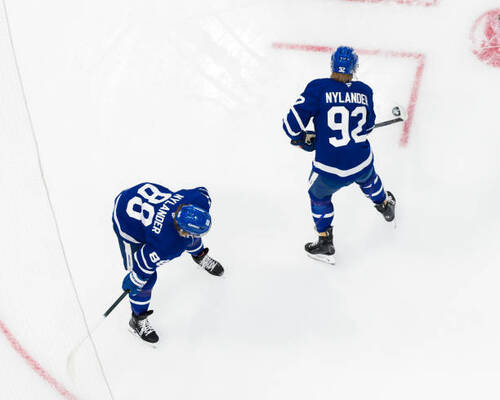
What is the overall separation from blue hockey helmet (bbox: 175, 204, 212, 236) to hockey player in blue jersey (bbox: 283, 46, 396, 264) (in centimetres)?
66

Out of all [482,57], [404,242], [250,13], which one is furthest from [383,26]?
[404,242]

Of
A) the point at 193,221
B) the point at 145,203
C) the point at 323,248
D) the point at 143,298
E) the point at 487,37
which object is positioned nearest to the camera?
the point at 193,221

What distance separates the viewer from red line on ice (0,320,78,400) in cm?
298

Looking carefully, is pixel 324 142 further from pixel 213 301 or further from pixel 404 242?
pixel 213 301

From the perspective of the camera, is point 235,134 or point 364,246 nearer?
point 364,246

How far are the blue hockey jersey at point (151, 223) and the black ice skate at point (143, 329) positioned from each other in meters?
0.48

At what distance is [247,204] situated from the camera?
3.29 metres

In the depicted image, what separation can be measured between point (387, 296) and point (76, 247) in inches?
81.0

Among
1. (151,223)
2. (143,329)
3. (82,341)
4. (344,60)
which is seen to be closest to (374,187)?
(344,60)

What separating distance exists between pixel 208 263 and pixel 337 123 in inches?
49.2

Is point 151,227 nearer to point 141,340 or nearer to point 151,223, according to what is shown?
point 151,223

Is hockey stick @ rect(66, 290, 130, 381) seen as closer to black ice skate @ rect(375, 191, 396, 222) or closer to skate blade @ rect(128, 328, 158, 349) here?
skate blade @ rect(128, 328, 158, 349)

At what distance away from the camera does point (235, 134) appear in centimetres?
335

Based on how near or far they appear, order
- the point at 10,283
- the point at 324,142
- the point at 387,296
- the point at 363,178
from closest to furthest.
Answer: the point at 324,142 < the point at 363,178 < the point at 387,296 < the point at 10,283
